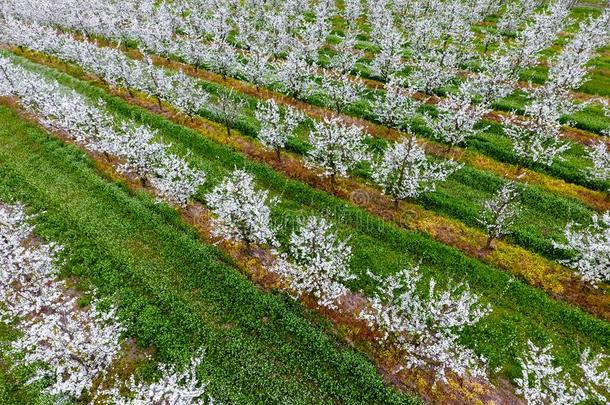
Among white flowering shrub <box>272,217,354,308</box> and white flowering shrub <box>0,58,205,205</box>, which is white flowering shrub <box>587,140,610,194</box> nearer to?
white flowering shrub <box>272,217,354,308</box>

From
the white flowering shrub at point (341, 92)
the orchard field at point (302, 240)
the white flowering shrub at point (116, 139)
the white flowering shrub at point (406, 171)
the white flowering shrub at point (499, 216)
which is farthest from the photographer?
the white flowering shrub at point (341, 92)

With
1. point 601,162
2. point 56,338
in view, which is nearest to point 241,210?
point 56,338

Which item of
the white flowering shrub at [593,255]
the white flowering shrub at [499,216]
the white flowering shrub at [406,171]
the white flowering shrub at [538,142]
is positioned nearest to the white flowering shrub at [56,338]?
the white flowering shrub at [406,171]

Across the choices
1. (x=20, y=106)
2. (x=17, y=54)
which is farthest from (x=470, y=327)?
(x=17, y=54)

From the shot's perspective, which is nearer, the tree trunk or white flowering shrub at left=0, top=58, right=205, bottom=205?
the tree trunk

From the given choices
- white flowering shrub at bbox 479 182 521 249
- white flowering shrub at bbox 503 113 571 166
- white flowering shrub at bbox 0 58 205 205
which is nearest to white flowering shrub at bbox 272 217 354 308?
white flowering shrub at bbox 0 58 205 205

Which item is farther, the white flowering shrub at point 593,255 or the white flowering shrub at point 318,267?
the white flowering shrub at point 593,255

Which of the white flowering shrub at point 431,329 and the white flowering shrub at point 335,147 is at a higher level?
the white flowering shrub at point 335,147

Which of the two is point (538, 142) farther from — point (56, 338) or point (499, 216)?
point (56, 338)

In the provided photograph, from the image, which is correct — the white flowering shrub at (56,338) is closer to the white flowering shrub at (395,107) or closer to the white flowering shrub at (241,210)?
the white flowering shrub at (241,210)
